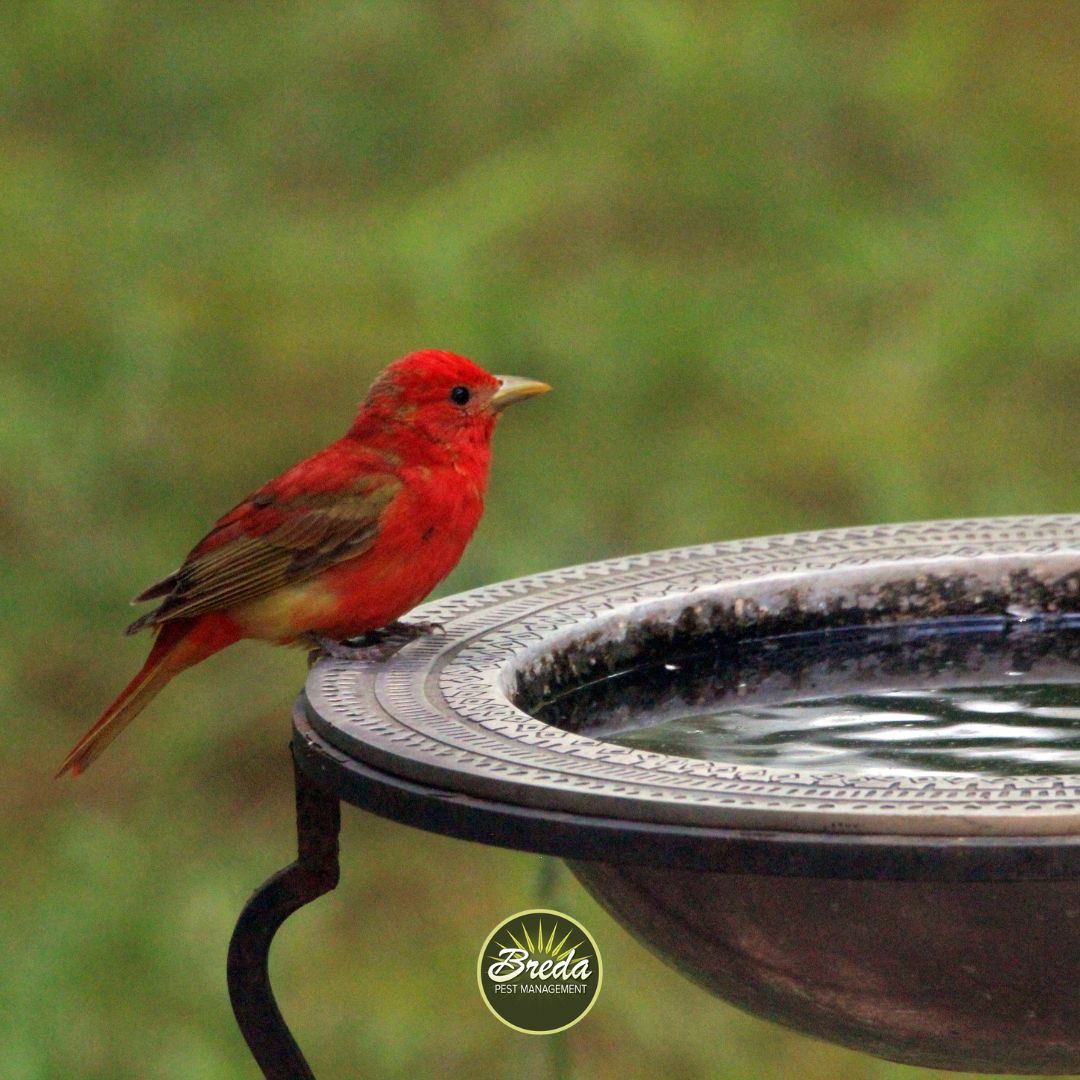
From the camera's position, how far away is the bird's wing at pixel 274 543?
2.88 metres

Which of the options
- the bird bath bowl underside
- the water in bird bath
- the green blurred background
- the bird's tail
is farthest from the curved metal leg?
the green blurred background

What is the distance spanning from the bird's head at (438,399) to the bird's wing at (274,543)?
12 centimetres

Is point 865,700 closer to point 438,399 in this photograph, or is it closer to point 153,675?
point 438,399

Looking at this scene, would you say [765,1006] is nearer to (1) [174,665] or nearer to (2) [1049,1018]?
(2) [1049,1018]

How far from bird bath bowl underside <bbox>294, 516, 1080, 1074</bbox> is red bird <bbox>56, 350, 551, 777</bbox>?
214 mm

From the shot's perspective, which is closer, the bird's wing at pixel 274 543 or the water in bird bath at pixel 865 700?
the water in bird bath at pixel 865 700

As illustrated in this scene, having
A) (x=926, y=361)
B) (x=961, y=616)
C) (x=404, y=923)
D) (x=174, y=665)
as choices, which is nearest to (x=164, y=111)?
(x=926, y=361)

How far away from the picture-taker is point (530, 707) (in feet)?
8.23

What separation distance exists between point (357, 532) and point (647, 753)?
3.02 ft

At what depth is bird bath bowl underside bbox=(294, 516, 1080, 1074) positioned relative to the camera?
1.82 m

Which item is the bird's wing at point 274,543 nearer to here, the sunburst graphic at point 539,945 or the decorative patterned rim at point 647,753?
the decorative patterned rim at point 647,753

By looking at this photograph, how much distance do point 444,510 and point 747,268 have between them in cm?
396

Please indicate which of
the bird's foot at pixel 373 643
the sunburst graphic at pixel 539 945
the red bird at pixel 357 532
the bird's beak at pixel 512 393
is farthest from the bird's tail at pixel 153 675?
the sunburst graphic at pixel 539 945

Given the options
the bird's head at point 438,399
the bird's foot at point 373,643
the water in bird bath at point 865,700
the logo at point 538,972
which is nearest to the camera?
the logo at point 538,972
